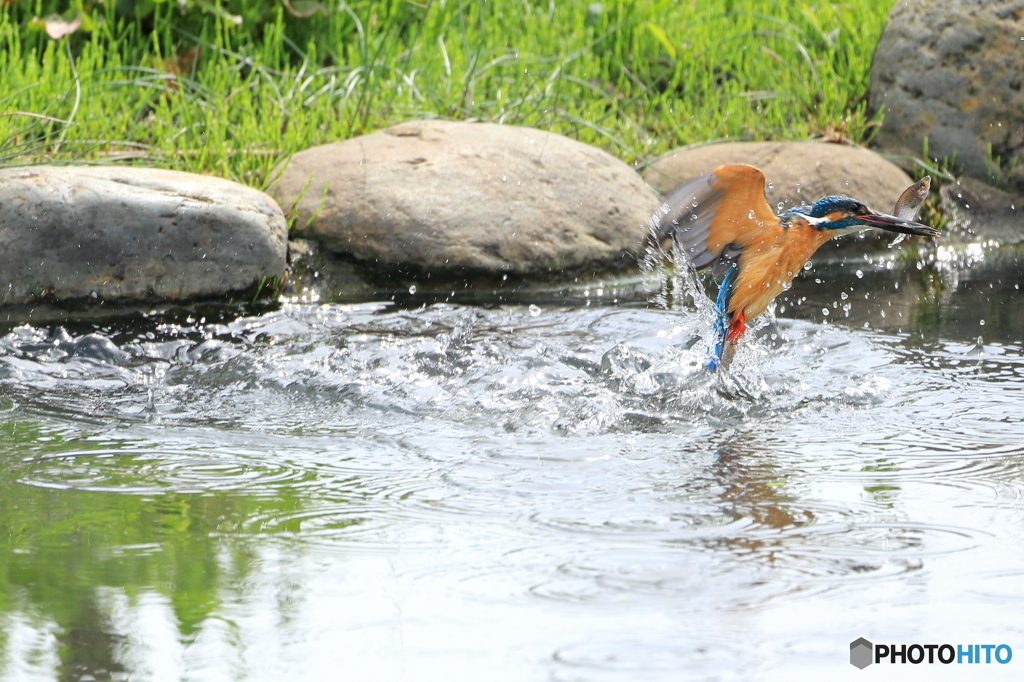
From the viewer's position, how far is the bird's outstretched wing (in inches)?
125

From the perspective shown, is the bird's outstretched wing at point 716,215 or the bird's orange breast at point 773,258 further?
the bird's orange breast at point 773,258

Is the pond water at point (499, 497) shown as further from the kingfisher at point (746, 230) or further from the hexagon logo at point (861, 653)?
the kingfisher at point (746, 230)

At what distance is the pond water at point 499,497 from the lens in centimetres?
179

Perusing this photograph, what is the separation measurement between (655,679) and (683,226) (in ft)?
6.28

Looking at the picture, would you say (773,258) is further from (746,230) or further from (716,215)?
(716,215)

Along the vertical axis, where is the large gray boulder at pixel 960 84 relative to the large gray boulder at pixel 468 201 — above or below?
above

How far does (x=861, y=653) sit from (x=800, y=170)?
150 inches

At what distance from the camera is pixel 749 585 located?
6.49 feet

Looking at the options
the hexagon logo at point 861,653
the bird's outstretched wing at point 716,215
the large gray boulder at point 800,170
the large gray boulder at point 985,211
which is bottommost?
the large gray boulder at point 985,211

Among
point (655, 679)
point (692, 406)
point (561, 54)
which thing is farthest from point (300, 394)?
point (561, 54)

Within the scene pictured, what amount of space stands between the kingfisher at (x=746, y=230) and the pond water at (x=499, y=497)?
0.22 metres

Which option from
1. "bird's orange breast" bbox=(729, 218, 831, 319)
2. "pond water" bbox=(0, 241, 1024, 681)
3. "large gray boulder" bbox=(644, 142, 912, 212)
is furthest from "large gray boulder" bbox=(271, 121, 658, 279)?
"bird's orange breast" bbox=(729, 218, 831, 319)

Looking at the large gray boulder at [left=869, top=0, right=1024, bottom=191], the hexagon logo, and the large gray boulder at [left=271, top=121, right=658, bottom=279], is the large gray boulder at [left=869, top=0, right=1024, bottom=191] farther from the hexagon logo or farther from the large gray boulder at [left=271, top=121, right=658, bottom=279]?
the hexagon logo


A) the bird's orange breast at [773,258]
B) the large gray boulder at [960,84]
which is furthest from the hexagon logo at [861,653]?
the large gray boulder at [960,84]
